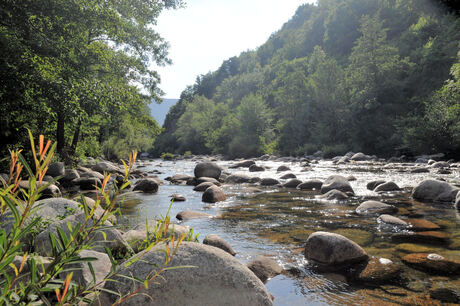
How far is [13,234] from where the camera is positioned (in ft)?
2.67

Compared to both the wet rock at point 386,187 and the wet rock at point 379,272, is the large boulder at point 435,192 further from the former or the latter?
the wet rock at point 379,272

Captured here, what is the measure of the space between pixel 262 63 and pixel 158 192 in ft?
334

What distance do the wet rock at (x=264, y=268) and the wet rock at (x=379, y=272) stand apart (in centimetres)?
104

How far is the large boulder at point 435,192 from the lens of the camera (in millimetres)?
8164

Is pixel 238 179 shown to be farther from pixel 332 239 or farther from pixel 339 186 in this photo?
pixel 332 239

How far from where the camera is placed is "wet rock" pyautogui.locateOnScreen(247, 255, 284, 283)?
3.90 meters

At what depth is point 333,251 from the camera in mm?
4359

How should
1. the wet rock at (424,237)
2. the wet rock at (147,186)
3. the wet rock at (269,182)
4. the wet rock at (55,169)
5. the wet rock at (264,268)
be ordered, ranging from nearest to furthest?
the wet rock at (264,268), the wet rock at (424,237), the wet rock at (55,169), the wet rock at (147,186), the wet rock at (269,182)

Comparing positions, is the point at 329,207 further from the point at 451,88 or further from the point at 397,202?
the point at 451,88

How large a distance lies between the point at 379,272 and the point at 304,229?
6.98ft

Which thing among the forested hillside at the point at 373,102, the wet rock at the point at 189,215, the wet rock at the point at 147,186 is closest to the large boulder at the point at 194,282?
the wet rock at the point at 189,215

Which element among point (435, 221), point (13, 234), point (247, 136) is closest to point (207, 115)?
point (247, 136)

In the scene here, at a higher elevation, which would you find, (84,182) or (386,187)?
(84,182)

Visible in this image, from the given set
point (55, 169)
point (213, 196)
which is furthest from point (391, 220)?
point (55, 169)
